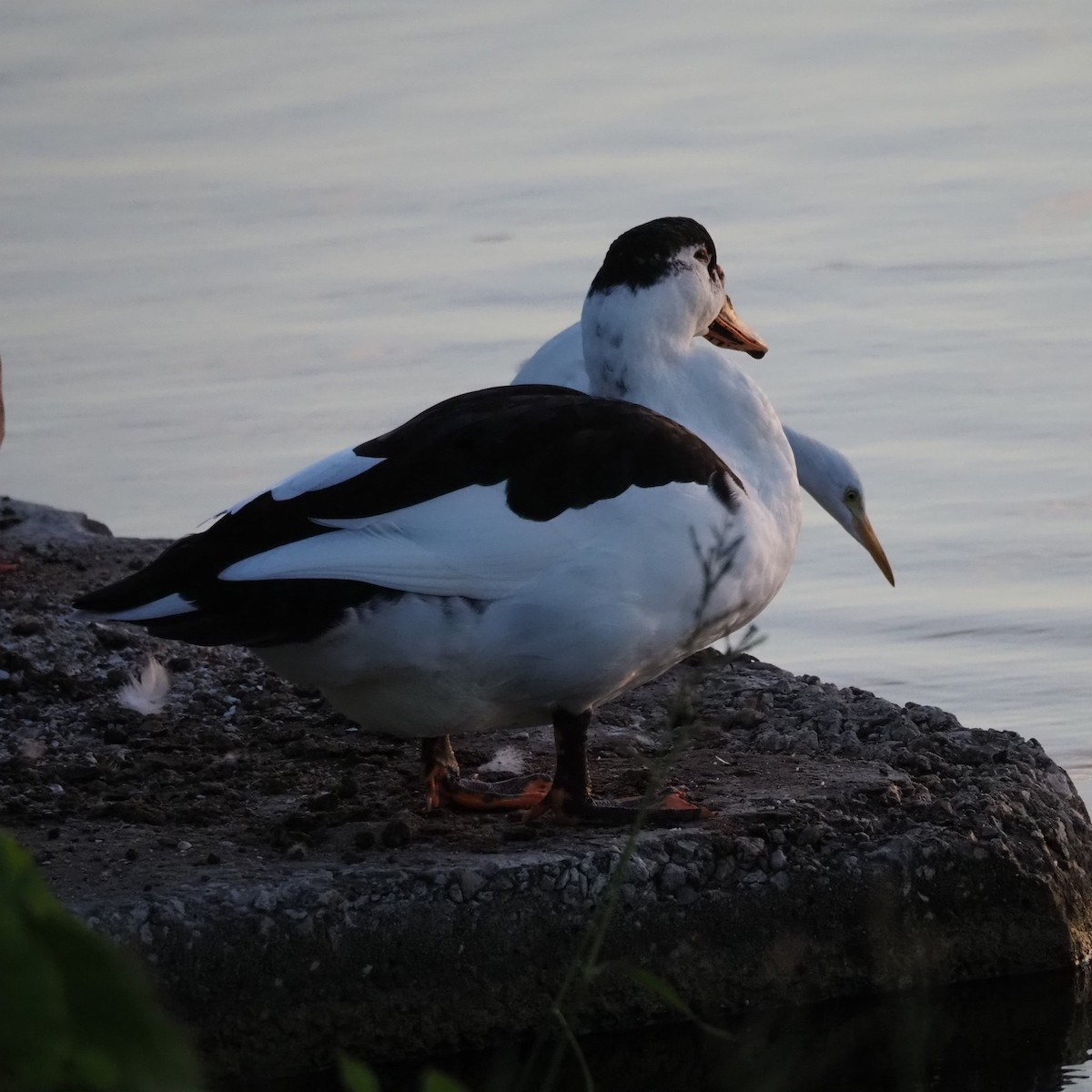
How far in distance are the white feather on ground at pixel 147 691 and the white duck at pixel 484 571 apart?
1.11 m

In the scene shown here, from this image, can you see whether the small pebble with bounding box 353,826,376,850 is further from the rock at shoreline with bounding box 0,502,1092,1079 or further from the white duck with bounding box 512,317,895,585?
the white duck with bounding box 512,317,895,585

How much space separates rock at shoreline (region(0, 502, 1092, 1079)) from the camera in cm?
416

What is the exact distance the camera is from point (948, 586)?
25.0 ft

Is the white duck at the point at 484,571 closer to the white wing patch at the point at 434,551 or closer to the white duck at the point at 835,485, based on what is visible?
the white wing patch at the point at 434,551

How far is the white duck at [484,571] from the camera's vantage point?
425 cm

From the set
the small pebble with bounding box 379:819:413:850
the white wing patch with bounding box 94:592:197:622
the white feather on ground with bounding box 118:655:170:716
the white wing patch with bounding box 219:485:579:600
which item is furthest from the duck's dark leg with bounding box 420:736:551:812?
the white feather on ground with bounding box 118:655:170:716

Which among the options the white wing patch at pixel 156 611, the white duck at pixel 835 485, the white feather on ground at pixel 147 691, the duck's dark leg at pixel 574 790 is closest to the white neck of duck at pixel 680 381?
the white duck at pixel 835 485

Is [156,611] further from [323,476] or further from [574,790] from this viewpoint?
[574,790]

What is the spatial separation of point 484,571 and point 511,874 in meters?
0.58

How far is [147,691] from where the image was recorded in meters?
5.64

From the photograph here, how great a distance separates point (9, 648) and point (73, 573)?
1003mm

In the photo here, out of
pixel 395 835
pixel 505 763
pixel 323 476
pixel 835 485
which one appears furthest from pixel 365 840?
pixel 835 485

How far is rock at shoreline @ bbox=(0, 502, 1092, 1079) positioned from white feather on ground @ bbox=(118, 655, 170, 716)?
0.10 metres

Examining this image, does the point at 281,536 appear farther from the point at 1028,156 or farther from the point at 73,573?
the point at 1028,156
